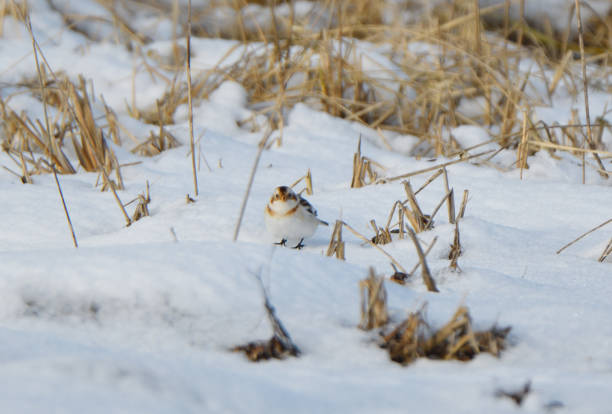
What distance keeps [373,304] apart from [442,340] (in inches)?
6.8

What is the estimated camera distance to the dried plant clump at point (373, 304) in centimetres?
149

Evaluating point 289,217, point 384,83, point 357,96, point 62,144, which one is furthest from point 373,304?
point 384,83

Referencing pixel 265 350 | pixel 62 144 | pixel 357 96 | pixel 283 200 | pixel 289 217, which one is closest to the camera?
pixel 265 350

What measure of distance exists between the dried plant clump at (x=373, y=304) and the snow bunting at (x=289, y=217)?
109 cm

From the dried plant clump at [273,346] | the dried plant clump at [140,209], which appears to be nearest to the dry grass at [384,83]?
the dried plant clump at [140,209]

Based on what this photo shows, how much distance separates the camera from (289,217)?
258 centimetres

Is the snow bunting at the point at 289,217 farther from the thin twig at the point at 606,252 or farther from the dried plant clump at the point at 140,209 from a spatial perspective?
the thin twig at the point at 606,252

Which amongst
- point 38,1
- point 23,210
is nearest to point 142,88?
point 38,1

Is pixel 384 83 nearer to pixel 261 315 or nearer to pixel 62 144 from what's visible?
pixel 62 144

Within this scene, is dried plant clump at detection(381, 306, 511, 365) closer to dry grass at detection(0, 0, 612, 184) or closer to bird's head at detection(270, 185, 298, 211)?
bird's head at detection(270, 185, 298, 211)

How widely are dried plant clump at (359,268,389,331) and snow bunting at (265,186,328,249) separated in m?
1.09

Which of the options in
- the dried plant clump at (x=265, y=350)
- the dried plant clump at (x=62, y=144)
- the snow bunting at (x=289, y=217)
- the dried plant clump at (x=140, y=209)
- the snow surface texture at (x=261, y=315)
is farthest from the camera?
the dried plant clump at (x=62, y=144)

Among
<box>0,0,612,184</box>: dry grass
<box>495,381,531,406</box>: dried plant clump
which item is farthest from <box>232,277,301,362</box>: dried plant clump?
<box>0,0,612,184</box>: dry grass

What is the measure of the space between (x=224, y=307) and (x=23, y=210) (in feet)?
6.00
